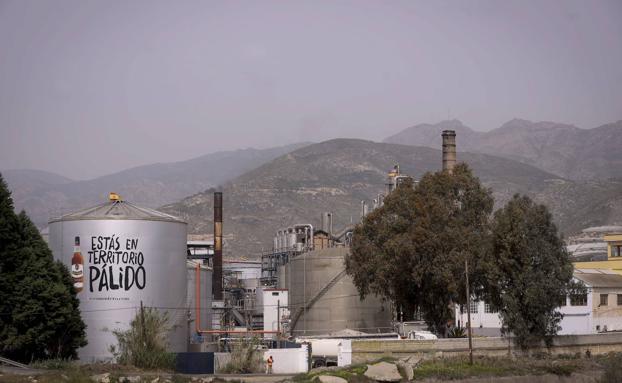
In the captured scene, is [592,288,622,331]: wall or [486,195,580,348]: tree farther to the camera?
[592,288,622,331]: wall

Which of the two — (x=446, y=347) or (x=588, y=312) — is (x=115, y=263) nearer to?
(x=446, y=347)

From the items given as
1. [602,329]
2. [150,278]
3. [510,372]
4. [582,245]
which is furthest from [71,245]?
[582,245]

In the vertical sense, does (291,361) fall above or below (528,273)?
below

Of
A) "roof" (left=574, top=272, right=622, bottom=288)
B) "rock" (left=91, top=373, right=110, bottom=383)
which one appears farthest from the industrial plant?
"rock" (left=91, top=373, right=110, bottom=383)

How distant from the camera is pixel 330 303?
255ft

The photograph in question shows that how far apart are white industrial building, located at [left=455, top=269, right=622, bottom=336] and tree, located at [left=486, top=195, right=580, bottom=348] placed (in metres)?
12.7

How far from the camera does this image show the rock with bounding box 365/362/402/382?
4856 centimetres

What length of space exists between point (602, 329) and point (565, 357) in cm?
1856

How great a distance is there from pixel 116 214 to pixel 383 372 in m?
22.5

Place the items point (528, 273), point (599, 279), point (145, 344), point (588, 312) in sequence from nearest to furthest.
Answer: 1. point (145, 344)
2. point (528, 273)
3. point (588, 312)
4. point (599, 279)

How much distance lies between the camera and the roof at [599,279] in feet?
252

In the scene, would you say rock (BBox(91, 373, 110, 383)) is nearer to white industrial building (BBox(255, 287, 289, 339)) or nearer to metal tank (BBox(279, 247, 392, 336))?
metal tank (BBox(279, 247, 392, 336))

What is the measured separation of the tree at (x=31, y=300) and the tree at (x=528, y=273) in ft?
89.2

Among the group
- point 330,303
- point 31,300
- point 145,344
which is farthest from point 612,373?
point 31,300
